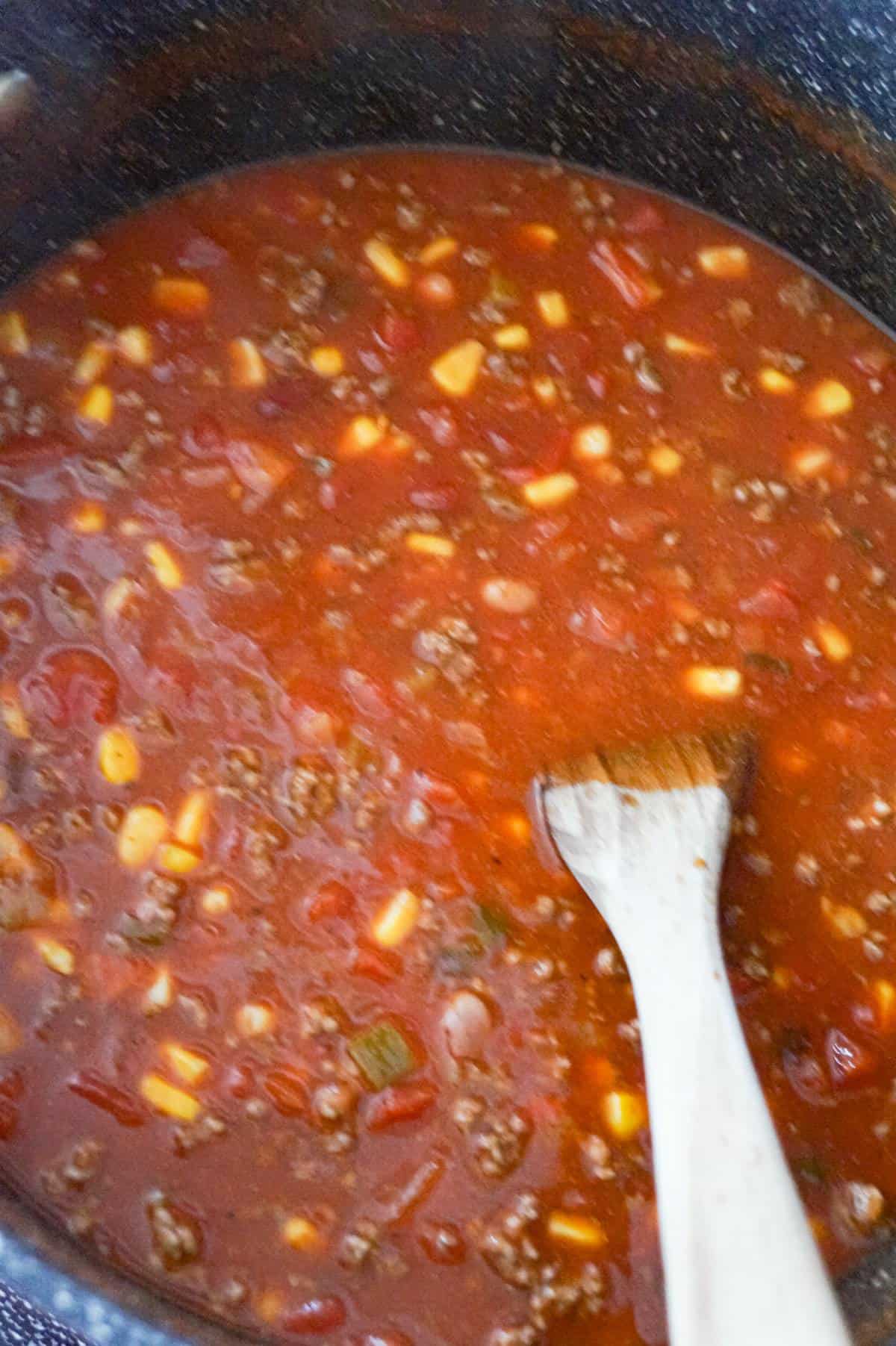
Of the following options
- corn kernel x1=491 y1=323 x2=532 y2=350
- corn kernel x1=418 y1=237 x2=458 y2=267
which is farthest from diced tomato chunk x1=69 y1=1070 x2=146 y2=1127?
corn kernel x1=418 y1=237 x2=458 y2=267

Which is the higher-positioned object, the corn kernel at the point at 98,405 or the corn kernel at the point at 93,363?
the corn kernel at the point at 93,363

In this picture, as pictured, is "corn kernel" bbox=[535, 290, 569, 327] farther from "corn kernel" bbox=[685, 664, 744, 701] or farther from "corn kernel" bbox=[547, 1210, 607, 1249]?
"corn kernel" bbox=[547, 1210, 607, 1249]

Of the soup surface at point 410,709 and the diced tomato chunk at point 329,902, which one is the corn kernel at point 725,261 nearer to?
the soup surface at point 410,709

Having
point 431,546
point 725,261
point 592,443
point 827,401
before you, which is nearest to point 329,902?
point 431,546

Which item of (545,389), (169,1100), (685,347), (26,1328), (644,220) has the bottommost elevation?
(26,1328)

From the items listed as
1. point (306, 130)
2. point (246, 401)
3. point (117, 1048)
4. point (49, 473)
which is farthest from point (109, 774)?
point (306, 130)

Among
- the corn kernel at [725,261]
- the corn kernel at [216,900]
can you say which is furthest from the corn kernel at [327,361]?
the corn kernel at [216,900]

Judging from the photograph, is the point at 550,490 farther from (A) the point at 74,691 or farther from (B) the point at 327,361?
(A) the point at 74,691

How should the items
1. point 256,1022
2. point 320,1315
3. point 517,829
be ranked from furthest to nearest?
point 517,829 → point 256,1022 → point 320,1315
